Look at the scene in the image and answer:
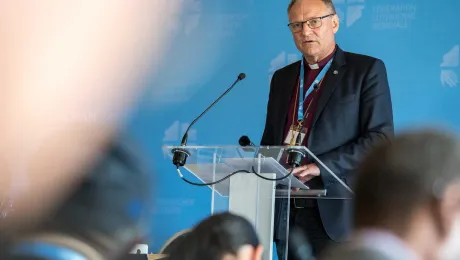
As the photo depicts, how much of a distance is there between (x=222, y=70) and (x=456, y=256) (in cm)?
355

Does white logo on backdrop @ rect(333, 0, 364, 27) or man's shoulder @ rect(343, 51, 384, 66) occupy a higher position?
white logo on backdrop @ rect(333, 0, 364, 27)

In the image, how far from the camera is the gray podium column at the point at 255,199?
218 cm

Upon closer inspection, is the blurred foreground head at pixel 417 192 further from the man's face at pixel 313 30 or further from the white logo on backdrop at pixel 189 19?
the white logo on backdrop at pixel 189 19

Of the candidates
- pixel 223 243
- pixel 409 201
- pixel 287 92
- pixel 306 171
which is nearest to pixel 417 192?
pixel 409 201

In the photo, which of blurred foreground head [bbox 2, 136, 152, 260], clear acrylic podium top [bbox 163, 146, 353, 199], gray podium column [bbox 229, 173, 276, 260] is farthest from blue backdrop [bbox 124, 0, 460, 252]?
blurred foreground head [bbox 2, 136, 152, 260]

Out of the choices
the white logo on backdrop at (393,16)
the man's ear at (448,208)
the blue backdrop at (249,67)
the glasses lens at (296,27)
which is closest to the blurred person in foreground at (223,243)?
the man's ear at (448,208)

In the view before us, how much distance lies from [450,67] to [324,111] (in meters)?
1.28

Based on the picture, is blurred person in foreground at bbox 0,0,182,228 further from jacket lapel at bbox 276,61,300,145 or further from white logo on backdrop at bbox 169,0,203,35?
jacket lapel at bbox 276,61,300,145

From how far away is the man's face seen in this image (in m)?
2.88

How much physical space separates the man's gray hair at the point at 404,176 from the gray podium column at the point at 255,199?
4.65 feet

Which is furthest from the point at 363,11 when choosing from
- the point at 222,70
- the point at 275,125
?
the point at 275,125

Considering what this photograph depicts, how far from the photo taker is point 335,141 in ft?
8.74

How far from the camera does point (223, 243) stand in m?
0.73

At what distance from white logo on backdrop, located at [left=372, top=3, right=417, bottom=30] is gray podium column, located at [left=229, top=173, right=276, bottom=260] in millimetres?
1892
